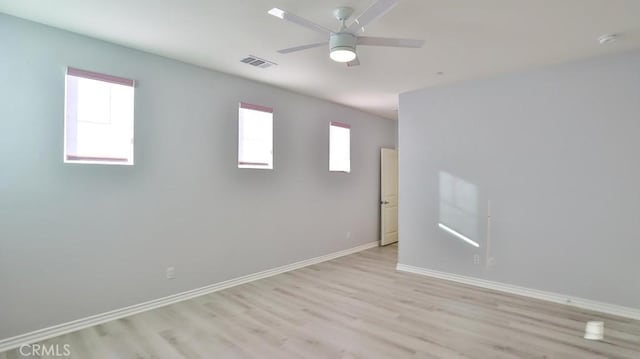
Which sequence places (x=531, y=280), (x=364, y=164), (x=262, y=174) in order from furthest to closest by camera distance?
(x=364, y=164) < (x=262, y=174) < (x=531, y=280)

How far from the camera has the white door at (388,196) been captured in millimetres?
6839

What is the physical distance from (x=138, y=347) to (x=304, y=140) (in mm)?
3490

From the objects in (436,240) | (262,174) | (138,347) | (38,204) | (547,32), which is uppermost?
(547,32)

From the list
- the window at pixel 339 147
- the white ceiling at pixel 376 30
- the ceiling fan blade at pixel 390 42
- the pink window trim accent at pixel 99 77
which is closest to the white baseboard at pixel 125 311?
the window at pixel 339 147

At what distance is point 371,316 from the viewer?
3.28m

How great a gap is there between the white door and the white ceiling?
300 centimetres

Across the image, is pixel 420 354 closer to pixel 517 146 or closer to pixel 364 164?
pixel 517 146

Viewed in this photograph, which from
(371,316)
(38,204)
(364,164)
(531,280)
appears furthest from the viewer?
(364,164)

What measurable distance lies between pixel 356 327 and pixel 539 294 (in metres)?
2.38

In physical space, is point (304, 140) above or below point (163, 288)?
above

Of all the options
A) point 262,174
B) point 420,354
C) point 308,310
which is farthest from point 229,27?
point 420,354

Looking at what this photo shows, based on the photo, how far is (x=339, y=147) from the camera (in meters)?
5.98

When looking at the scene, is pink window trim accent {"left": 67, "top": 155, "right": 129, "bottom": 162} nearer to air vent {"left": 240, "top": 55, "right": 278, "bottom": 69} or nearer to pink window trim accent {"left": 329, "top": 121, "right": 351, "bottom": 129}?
air vent {"left": 240, "top": 55, "right": 278, "bottom": 69}

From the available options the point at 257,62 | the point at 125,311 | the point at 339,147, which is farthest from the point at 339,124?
the point at 125,311
